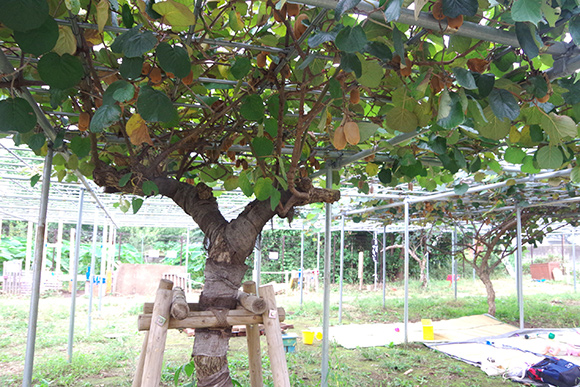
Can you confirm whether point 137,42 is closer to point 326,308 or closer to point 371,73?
point 371,73

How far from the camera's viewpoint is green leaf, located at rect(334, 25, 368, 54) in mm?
989

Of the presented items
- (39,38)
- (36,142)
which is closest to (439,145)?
(39,38)

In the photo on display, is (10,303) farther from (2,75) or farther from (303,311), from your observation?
(2,75)

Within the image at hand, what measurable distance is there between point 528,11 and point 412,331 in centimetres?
690

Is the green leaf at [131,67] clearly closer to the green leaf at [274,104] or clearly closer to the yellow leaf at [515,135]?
the green leaf at [274,104]

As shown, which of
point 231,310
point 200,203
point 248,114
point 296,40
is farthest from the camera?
point 200,203

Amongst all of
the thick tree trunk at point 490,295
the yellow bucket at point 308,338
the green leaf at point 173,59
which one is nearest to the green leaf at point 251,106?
the green leaf at point 173,59

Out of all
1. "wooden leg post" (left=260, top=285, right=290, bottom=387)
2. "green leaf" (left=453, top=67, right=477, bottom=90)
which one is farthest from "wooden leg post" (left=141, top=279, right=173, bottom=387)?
"green leaf" (left=453, top=67, right=477, bottom=90)

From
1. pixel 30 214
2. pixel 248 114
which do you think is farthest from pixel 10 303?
pixel 248 114

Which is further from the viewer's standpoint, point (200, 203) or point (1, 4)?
point (200, 203)

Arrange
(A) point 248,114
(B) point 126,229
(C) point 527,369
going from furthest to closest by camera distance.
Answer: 1. (B) point 126,229
2. (C) point 527,369
3. (A) point 248,114

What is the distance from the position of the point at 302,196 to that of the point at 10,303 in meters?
10.3

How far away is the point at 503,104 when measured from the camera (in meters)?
1.22

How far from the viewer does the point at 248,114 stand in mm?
1548
